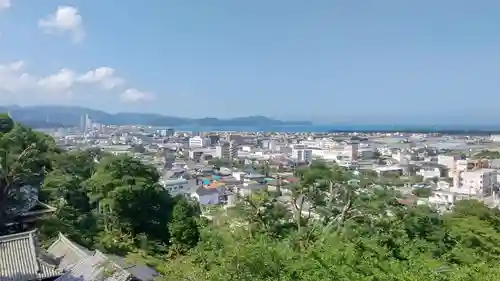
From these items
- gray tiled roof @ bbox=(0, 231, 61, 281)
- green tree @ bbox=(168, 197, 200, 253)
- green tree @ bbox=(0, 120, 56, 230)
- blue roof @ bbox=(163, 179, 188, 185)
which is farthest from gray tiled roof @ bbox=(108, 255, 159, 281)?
blue roof @ bbox=(163, 179, 188, 185)

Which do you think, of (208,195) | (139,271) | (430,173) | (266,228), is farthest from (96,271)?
(430,173)

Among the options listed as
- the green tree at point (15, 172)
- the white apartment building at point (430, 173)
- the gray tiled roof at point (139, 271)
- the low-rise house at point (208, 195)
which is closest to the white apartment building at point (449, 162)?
the white apartment building at point (430, 173)

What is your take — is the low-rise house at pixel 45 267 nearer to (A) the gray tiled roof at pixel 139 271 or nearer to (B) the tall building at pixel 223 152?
(A) the gray tiled roof at pixel 139 271

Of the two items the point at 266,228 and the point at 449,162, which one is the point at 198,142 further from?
the point at 266,228

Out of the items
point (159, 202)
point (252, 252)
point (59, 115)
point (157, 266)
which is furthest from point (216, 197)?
point (59, 115)

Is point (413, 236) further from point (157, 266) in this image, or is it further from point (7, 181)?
point (7, 181)

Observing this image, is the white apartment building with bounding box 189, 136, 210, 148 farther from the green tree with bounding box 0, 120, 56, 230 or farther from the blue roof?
the green tree with bounding box 0, 120, 56, 230

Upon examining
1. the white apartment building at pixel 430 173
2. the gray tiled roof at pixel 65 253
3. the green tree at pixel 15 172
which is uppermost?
the green tree at pixel 15 172
